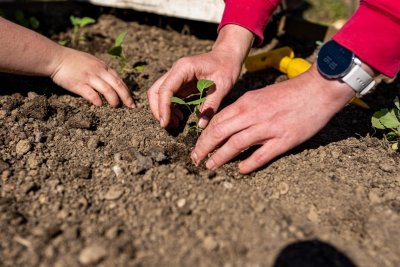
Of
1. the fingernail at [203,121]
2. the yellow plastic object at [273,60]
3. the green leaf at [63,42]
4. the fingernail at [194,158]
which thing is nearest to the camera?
the fingernail at [194,158]

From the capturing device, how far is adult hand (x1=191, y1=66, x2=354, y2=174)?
1676mm

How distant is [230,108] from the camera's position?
1786 mm

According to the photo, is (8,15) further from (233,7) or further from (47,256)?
(47,256)

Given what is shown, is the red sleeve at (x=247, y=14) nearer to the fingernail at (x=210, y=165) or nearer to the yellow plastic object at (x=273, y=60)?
the yellow plastic object at (x=273, y=60)

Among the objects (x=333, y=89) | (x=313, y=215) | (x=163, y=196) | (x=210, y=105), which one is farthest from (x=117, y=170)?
(x=333, y=89)

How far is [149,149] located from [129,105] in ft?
1.16

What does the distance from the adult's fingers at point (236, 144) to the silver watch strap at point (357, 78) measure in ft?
1.25

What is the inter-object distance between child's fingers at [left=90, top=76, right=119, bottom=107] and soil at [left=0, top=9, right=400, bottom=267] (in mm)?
55

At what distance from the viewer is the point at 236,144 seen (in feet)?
5.62

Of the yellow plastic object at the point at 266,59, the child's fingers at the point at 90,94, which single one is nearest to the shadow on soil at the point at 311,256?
the child's fingers at the point at 90,94

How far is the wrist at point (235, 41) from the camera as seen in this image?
2.00 meters

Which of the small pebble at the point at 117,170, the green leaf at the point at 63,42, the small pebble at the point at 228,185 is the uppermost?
the small pebble at the point at 228,185

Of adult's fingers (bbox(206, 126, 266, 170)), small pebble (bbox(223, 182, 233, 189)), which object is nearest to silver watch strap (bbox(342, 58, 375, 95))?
adult's fingers (bbox(206, 126, 266, 170))

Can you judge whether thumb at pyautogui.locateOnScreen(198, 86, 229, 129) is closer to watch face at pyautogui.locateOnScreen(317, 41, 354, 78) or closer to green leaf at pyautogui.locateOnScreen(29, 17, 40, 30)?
watch face at pyautogui.locateOnScreen(317, 41, 354, 78)
